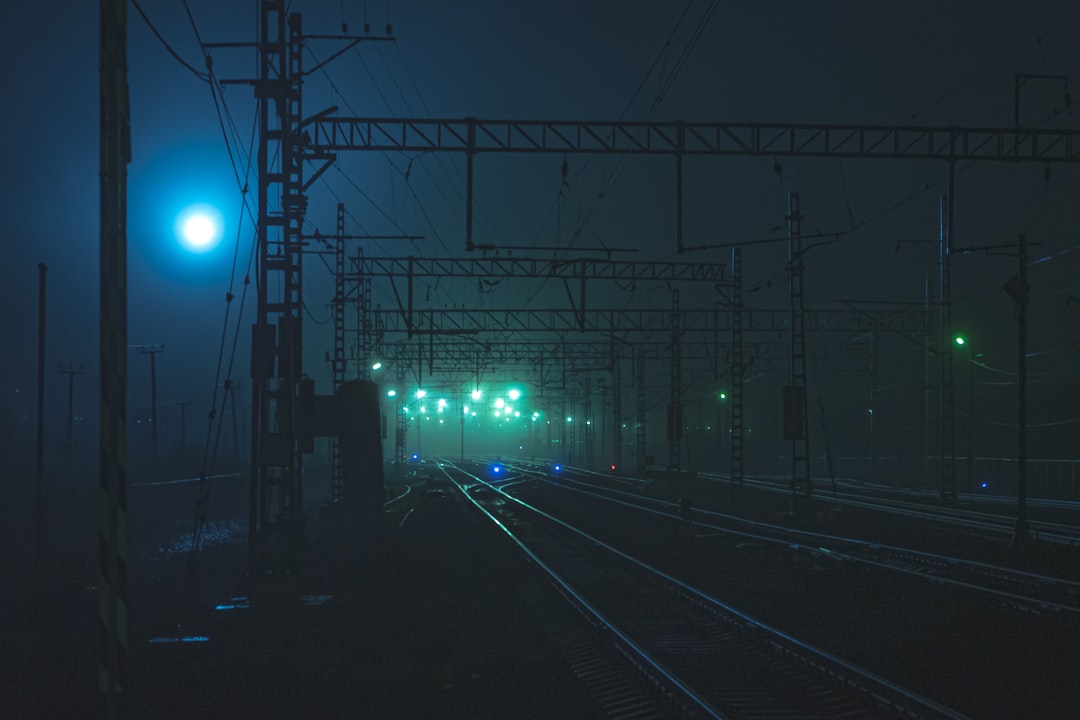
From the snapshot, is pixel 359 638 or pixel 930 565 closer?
pixel 359 638

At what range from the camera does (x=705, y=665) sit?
11469 millimetres

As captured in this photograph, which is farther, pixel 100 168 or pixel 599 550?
pixel 599 550

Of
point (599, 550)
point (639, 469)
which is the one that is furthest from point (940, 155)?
point (639, 469)

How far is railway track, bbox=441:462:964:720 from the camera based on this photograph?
30.5ft

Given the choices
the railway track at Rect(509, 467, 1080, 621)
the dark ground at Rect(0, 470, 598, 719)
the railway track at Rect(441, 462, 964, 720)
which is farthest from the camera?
the railway track at Rect(509, 467, 1080, 621)

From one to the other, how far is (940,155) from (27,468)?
5737cm

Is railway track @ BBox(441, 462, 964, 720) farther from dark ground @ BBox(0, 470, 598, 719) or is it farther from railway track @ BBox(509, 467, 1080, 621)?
railway track @ BBox(509, 467, 1080, 621)

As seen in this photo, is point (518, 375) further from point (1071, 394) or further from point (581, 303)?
point (581, 303)

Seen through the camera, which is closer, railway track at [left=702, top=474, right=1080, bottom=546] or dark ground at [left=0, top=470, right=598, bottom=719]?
dark ground at [left=0, top=470, right=598, bottom=719]

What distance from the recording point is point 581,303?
38125 mm

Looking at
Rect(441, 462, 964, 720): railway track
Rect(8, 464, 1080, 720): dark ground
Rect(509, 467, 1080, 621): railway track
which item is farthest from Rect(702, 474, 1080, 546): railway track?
Rect(441, 462, 964, 720): railway track

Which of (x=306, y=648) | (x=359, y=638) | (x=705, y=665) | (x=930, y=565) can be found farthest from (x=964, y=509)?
(x=306, y=648)

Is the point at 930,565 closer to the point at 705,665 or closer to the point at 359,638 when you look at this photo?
the point at 705,665

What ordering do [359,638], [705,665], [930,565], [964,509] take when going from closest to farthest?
[705,665] < [359,638] < [930,565] < [964,509]
